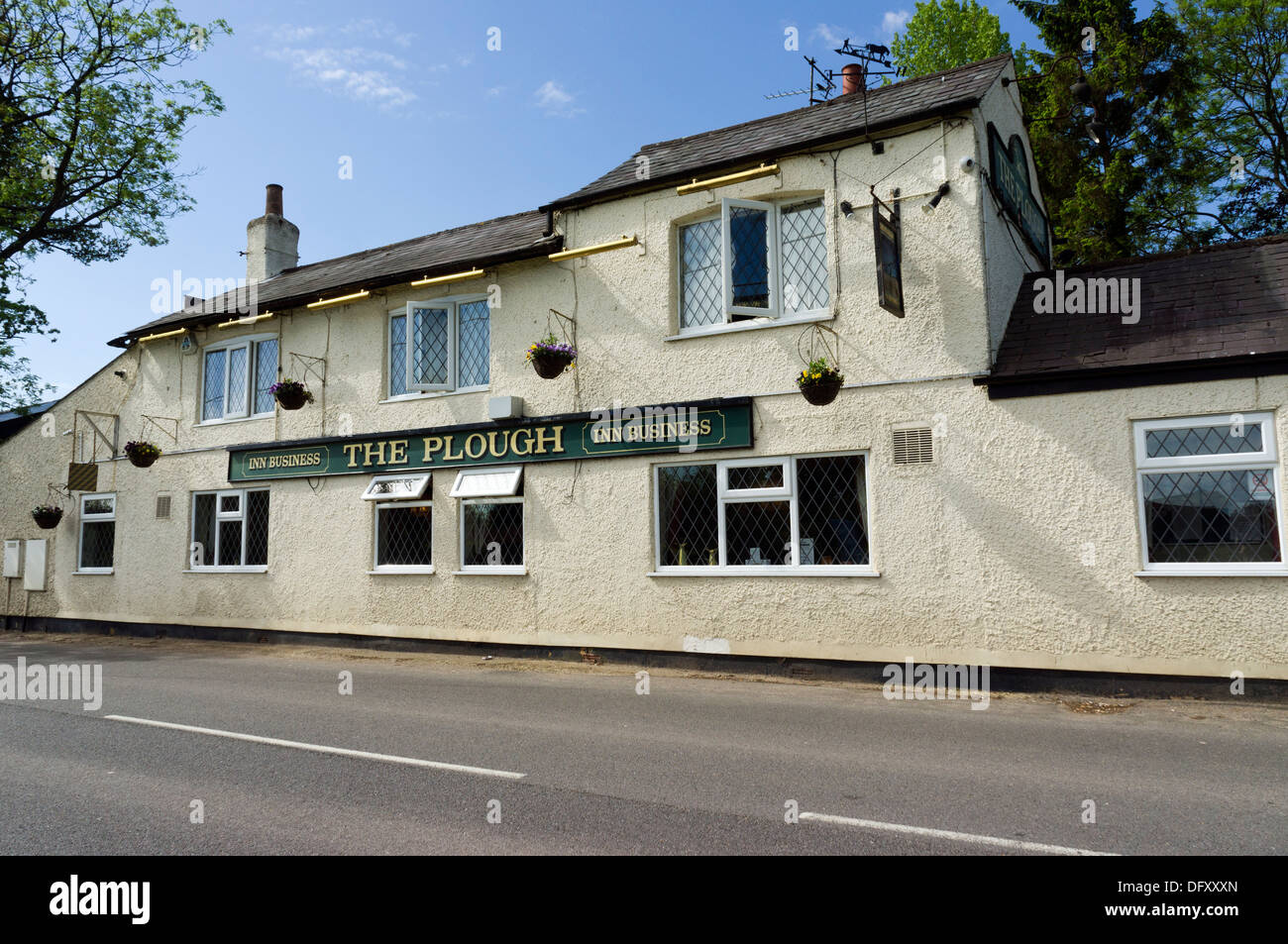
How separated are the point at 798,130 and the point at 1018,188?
3514 mm

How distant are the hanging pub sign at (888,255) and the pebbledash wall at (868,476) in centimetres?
22

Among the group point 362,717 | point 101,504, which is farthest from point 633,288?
point 101,504

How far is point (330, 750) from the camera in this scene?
6.47 m

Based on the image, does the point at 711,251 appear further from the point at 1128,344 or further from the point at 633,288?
the point at 1128,344

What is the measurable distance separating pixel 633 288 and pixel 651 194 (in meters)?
1.40

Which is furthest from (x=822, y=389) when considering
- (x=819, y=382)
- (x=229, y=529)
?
(x=229, y=529)

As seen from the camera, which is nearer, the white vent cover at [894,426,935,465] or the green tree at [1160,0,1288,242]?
the white vent cover at [894,426,935,465]

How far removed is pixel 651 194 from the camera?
1207 cm

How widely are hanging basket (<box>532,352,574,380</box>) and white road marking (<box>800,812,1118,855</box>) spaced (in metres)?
8.09

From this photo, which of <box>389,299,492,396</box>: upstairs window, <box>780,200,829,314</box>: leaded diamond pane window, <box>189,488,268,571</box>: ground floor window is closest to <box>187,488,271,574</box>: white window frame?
<box>189,488,268,571</box>: ground floor window

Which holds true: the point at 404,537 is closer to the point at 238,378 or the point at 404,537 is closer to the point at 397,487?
the point at 397,487

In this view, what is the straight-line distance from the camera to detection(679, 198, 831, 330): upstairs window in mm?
10977

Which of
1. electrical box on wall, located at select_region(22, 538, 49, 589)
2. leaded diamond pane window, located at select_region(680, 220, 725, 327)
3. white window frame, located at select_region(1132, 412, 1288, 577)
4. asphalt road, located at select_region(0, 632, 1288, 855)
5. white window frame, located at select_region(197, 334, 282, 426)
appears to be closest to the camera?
asphalt road, located at select_region(0, 632, 1288, 855)

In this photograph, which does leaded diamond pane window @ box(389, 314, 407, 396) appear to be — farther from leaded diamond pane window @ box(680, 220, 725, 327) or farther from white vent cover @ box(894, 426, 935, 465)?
white vent cover @ box(894, 426, 935, 465)
